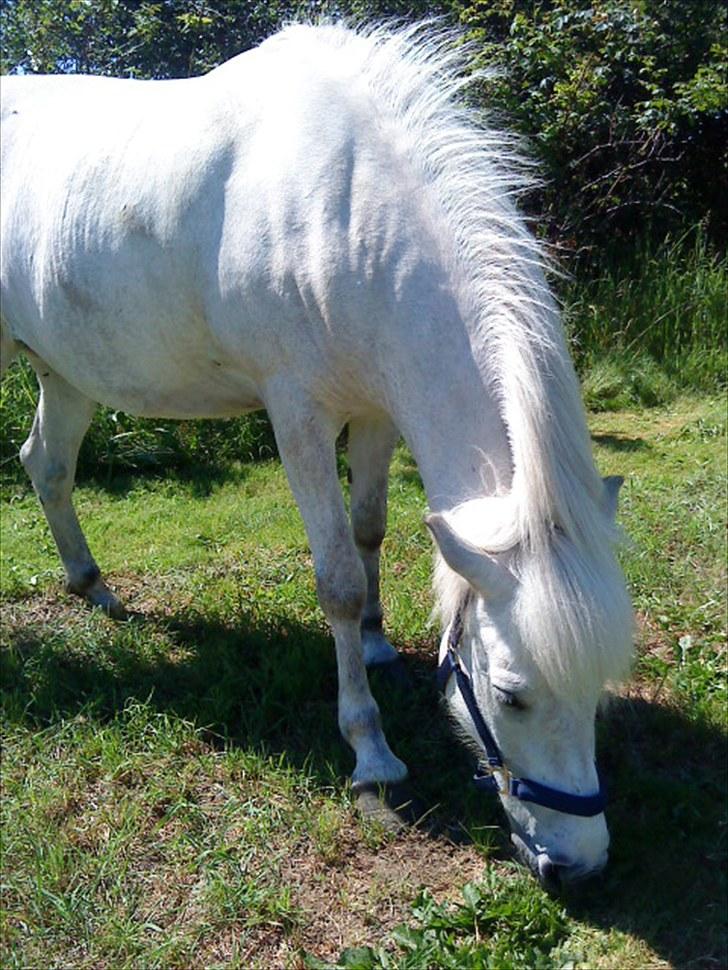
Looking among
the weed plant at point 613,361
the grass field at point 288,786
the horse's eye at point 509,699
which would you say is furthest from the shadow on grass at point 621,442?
the horse's eye at point 509,699

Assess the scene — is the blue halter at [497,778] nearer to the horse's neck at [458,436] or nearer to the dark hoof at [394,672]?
the horse's neck at [458,436]

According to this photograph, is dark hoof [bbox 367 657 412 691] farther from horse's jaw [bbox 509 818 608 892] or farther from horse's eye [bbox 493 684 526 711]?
horse's eye [bbox 493 684 526 711]

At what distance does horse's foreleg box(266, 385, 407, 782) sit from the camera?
3102mm

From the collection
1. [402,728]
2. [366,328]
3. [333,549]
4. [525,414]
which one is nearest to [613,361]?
[402,728]

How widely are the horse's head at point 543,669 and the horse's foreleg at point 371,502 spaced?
121 centimetres

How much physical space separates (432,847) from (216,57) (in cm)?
706

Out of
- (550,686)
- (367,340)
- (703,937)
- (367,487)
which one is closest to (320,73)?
(367,340)

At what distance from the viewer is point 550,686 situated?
234 cm

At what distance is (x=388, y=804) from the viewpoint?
307 centimetres

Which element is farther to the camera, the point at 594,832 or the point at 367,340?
the point at 367,340

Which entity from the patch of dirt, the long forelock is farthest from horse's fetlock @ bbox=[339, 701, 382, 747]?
the long forelock

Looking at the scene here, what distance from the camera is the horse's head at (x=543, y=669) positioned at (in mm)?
2295

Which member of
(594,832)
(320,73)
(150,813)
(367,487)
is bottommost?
(150,813)

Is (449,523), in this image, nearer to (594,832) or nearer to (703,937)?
(594,832)
